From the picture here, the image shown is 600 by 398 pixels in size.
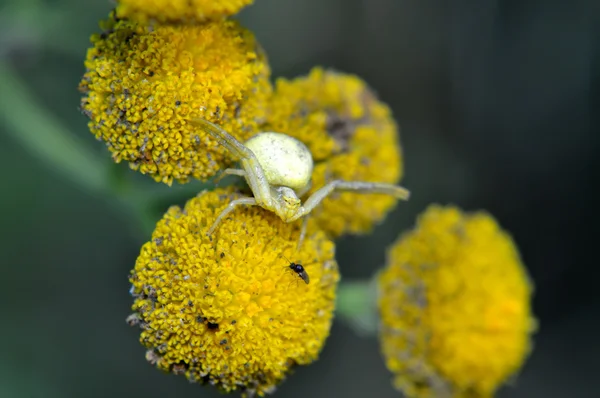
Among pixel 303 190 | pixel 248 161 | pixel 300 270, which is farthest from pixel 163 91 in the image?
pixel 300 270

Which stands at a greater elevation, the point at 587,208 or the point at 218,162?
the point at 587,208

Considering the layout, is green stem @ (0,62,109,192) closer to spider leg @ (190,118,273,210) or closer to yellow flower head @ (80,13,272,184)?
yellow flower head @ (80,13,272,184)

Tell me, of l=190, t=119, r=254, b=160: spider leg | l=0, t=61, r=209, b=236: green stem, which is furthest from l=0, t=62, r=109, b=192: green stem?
l=190, t=119, r=254, b=160: spider leg

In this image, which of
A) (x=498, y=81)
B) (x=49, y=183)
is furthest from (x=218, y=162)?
(x=498, y=81)

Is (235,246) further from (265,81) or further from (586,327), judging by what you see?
(586,327)

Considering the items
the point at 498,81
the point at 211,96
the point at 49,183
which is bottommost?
the point at 211,96

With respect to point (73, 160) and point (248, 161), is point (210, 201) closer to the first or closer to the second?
point (248, 161)
